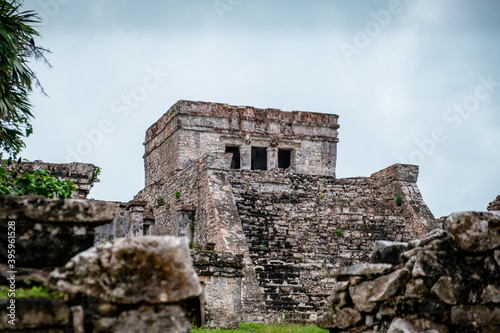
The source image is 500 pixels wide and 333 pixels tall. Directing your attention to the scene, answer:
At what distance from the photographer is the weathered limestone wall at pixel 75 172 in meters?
12.2

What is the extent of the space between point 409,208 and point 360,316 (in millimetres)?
11779

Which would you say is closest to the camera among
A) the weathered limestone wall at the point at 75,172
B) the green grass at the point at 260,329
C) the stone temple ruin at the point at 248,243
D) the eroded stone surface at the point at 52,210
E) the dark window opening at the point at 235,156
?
the stone temple ruin at the point at 248,243

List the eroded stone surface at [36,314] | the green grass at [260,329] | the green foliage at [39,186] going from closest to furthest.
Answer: the eroded stone surface at [36,314] < the green grass at [260,329] < the green foliage at [39,186]

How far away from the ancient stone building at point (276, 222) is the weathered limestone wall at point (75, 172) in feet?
7.47

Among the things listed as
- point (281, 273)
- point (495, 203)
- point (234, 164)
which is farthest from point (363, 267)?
point (234, 164)

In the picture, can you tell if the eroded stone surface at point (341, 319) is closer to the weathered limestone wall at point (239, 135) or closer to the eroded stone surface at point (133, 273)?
the eroded stone surface at point (133, 273)

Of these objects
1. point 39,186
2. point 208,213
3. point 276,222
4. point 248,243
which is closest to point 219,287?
point 39,186

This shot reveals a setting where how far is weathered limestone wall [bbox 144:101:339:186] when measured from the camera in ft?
71.6

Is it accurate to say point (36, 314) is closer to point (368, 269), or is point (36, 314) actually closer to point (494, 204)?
point (368, 269)

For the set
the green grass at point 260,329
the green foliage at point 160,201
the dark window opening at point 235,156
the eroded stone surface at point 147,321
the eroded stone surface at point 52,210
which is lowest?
the green grass at point 260,329

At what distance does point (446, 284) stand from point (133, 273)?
6.97ft

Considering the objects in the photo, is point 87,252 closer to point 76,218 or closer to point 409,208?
point 76,218

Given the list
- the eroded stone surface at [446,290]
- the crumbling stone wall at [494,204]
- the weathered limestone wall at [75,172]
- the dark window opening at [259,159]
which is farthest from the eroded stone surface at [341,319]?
the dark window opening at [259,159]

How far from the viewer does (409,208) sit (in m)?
15.6
